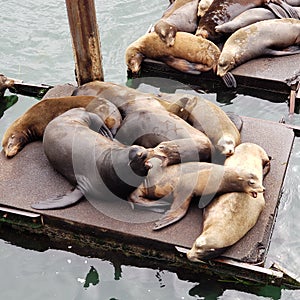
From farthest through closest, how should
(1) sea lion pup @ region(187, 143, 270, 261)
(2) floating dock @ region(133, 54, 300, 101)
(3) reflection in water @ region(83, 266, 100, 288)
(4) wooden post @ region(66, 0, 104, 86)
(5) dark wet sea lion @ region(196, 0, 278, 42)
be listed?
1. (5) dark wet sea lion @ region(196, 0, 278, 42)
2. (2) floating dock @ region(133, 54, 300, 101)
3. (4) wooden post @ region(66, 0, 104, 86)
4. (3) reflection in water @ region(83, 266, 100, 288)
5. (1) sea lion pup @ region(187, 143, 270, 261)

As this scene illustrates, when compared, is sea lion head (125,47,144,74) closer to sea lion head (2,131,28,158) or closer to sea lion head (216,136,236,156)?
sea lion head (2,131,28,158)

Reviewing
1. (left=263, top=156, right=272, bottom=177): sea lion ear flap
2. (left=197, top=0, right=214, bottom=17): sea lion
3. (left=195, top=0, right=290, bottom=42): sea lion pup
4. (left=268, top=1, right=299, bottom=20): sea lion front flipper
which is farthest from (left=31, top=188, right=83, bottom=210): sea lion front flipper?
(left=268, top=1, right=299, bottom=20): sea lion front flipper

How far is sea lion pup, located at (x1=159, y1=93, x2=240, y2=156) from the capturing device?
511 cm

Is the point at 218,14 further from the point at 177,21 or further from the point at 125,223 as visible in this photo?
the point at 125,223

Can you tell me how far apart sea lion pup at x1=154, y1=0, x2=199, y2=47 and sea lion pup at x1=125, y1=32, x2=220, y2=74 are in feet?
0.25

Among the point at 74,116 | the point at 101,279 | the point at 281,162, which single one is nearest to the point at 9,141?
the point at 74,116

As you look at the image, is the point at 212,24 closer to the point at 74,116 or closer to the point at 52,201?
the point at 74,116

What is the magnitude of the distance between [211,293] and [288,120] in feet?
8.48

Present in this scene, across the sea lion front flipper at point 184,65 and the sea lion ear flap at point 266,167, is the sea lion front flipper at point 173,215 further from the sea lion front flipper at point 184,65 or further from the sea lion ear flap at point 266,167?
the sea lion front flipper at point 184,65

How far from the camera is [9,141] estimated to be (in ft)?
18.2

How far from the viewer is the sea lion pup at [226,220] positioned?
14.2 feet

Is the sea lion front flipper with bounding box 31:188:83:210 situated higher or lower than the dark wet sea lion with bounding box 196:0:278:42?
lower

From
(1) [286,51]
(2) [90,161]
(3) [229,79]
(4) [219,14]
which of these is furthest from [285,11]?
(2) [90,161]

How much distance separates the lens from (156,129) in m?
5.19
